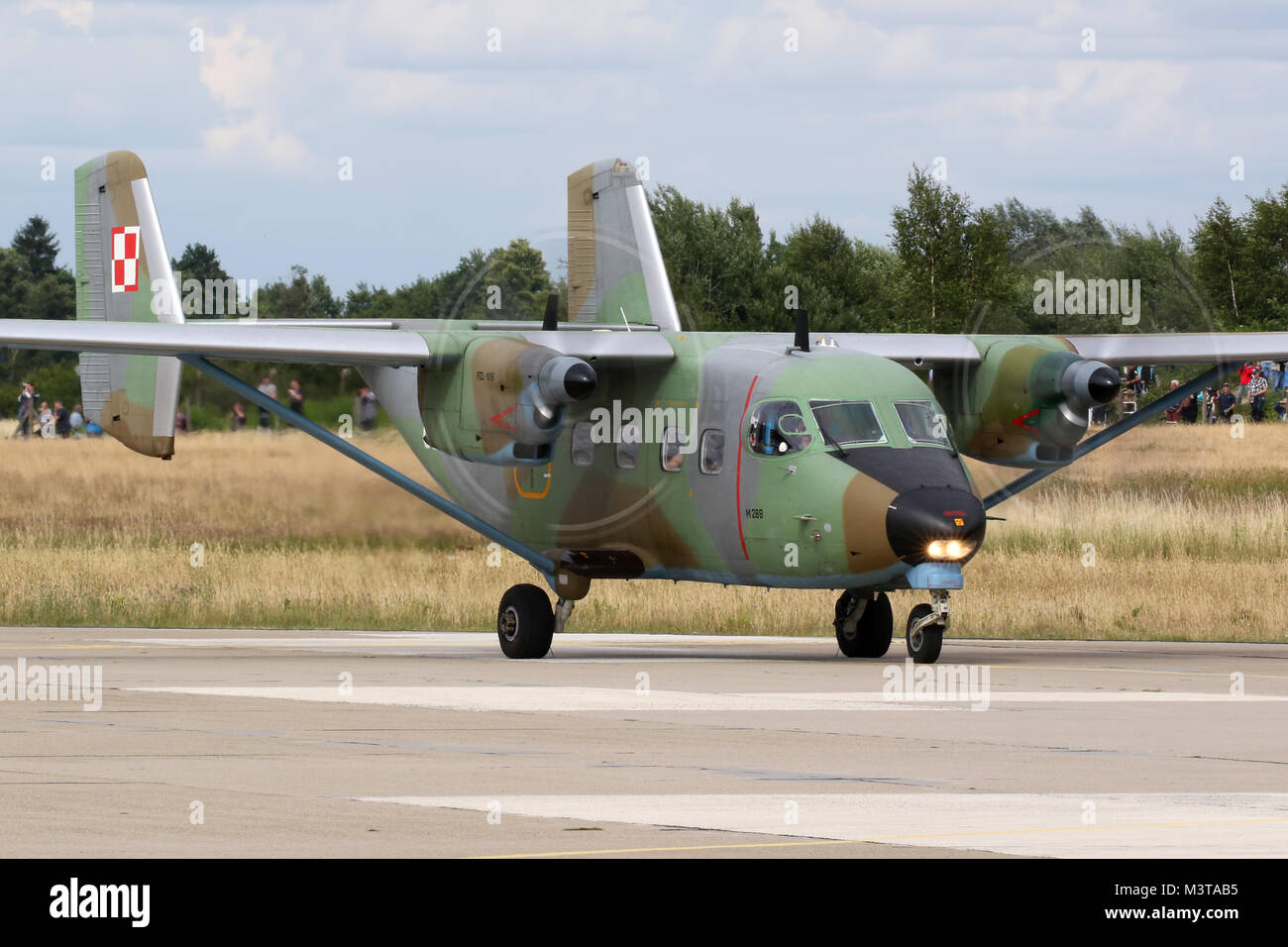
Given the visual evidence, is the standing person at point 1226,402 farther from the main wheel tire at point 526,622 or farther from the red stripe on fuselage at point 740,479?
the red stripe on fuselage at point 740,479

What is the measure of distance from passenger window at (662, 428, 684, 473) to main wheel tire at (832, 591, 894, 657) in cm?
275

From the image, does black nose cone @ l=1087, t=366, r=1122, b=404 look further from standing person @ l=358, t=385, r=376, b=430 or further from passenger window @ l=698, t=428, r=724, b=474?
standing person @ l=358, t=385, r=376, b=430

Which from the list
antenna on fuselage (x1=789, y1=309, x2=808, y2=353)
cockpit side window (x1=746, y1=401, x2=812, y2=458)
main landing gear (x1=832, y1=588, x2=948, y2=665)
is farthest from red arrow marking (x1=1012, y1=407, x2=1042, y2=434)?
cockpit side window (x1=746, y1=401, x2=812, y2=458)

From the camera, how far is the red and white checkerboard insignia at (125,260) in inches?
1307

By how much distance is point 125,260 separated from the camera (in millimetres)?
33375

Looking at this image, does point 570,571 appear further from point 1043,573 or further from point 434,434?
point 1043,573

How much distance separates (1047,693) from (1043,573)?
17.9 m

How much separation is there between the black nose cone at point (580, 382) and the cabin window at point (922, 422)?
3.41 m

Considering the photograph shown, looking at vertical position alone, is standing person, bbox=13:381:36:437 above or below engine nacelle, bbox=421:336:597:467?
above

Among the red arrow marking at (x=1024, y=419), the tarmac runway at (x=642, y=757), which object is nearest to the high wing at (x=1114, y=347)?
the red arrow marking at (x=1024, y=419)

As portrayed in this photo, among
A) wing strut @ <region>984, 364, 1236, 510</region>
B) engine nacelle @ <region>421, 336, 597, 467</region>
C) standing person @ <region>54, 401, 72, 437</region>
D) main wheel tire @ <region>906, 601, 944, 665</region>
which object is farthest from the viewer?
standing person @ <region>54, 401, 72, 437</region>

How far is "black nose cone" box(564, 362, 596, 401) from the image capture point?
24.4m

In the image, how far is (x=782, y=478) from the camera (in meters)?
24.2
